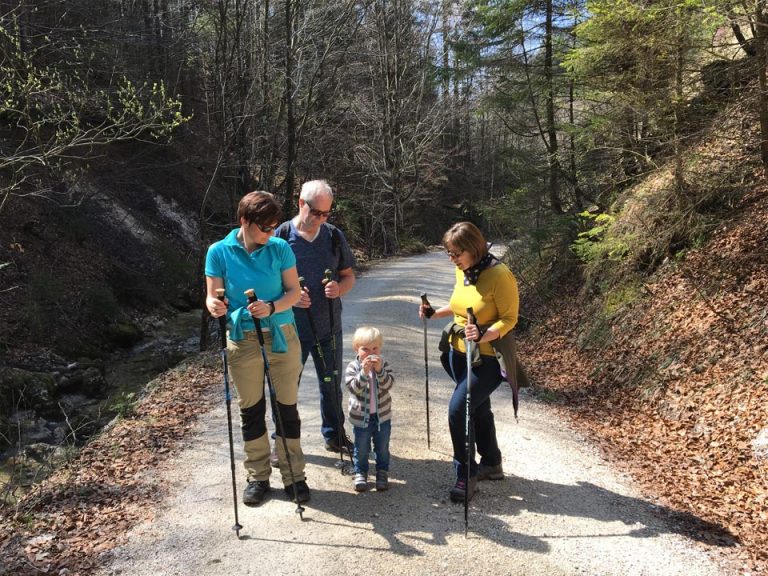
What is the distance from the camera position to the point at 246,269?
3.84 metres

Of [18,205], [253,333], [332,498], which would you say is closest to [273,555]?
[332,498]

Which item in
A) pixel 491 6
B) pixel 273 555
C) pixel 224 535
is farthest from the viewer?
pixel 491 6

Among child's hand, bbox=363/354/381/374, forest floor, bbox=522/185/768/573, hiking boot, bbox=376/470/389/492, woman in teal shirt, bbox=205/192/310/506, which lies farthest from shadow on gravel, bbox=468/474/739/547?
woman in teal shirt, bbox=205/192/310/506

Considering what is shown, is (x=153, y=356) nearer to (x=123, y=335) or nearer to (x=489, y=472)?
(x=123, y=335)

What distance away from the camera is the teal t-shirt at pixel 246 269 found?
3842 millimetres

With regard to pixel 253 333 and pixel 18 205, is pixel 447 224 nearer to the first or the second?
pixel 18 205

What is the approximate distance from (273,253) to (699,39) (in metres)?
6.79

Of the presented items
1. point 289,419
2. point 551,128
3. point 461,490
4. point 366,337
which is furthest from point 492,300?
point 551,128

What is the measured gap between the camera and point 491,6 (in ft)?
41.6

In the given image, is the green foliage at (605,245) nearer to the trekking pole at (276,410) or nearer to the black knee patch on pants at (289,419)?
the black knee patch on pants at (289,419)

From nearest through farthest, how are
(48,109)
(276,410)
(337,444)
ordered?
(276,410)
(337,444)
(48,109)

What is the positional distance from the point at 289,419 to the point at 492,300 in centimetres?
179

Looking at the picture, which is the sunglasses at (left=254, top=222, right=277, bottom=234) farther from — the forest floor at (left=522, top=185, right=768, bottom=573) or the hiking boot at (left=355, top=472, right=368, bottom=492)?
the forest floor at (left=522, top=185, right=768, bottom=573)

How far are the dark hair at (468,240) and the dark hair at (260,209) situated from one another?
127 centimetres
